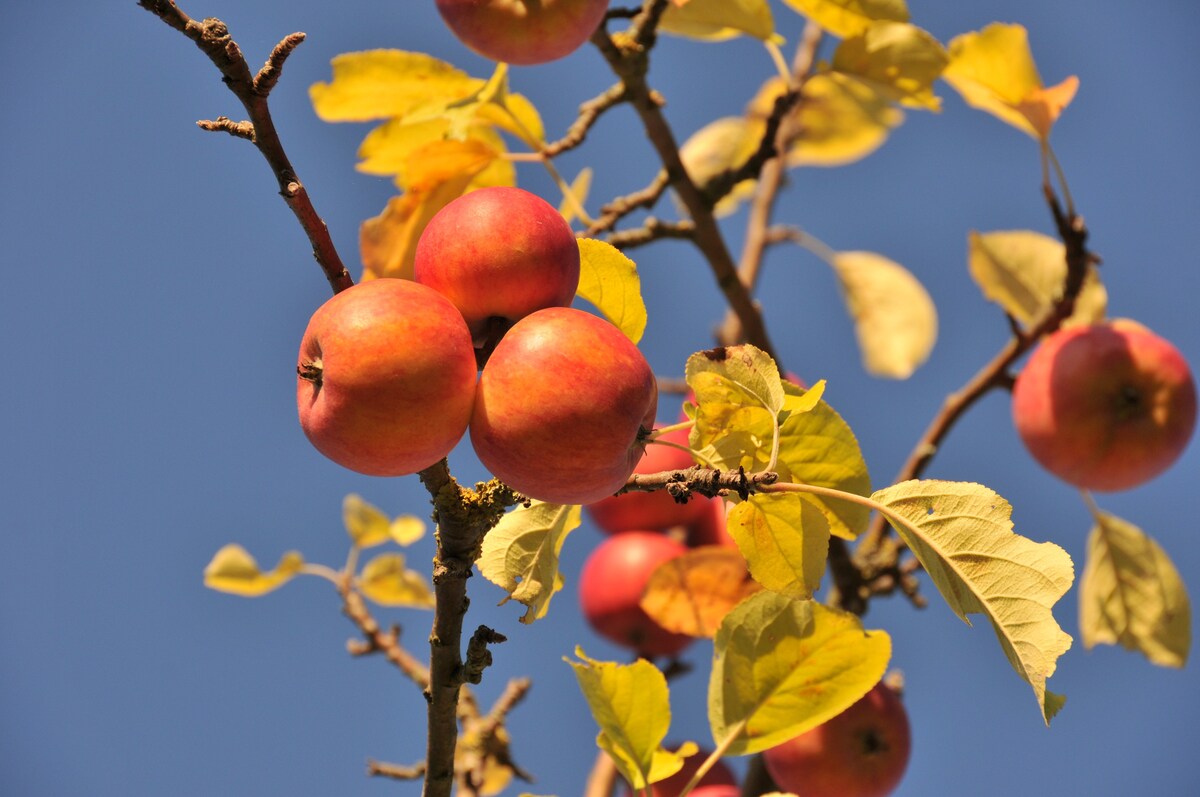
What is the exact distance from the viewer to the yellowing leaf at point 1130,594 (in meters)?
2.19

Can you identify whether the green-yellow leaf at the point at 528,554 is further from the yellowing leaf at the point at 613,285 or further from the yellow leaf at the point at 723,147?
the yellow leaf at the point at 723,147

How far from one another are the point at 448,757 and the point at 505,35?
3.41ft

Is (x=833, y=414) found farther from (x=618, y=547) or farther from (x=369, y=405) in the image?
(x=618, y=547)

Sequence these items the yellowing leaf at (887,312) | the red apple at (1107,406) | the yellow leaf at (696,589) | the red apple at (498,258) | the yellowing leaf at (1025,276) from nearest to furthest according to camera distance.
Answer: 1. the red apple at (498,258)
2. the yellow leaf at (696,589)
3. the red apple at (1107,406)
4. the yellowing leaf at (1025,276)
5. the yellowing leaf at (887,312)

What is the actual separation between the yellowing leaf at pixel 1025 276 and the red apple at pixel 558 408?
4.78 feet

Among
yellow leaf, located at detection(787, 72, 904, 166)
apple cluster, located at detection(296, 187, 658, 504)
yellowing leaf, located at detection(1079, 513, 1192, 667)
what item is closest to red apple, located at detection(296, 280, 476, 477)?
apple cluster, located at detection(296, 187, 658, 504)

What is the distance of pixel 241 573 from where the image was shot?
93.4 inches

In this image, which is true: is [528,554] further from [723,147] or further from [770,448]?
[723,147]

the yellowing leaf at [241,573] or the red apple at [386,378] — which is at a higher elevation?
the red apple at [386,378]

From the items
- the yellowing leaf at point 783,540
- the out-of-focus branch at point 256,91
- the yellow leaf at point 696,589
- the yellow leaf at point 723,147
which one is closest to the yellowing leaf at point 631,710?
the yellowing leaf at point 783,540

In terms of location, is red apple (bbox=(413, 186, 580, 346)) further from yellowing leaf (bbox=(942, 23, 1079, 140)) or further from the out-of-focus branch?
yellowing leaf (bbox=(942, 23, 1079, 140))

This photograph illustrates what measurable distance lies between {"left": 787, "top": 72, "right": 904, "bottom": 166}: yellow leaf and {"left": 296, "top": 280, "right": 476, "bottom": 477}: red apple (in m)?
1.94

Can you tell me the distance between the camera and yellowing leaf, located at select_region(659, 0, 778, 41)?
6.07ft

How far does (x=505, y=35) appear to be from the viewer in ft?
5.19
